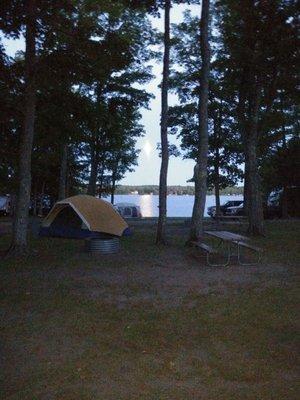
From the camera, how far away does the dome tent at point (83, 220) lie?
1773 centimetres

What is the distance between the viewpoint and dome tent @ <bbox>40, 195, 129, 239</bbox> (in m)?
17.7

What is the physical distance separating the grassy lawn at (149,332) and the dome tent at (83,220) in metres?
5.73

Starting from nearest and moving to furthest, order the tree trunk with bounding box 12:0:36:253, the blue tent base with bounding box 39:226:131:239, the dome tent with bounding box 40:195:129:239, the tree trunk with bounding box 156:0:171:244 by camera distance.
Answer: the tree trunk with bounding box 12:0:36:253 → the tree trunk with bounding box 156:0:171:244 → the dome tent with bounding box 40:195:129:239 → the blue tent base with bounding box 39:226:131:239

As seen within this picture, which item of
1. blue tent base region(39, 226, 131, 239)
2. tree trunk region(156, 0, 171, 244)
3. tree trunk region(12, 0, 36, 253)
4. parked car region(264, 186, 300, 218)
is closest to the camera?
tree trunk region(12, 0, 36, 253)

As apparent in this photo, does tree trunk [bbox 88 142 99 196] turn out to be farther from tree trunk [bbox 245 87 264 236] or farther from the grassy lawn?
the grassy lawn

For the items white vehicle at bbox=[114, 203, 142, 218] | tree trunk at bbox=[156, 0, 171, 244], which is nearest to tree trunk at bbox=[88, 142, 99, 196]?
white vehicle at bbox=[114, 203, 142, 218]

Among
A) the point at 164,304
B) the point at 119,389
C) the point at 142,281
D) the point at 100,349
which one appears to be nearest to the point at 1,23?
the point at 142,281

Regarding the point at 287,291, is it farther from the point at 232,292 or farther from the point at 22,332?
the point at 22,332

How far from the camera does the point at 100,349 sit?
5711 mm

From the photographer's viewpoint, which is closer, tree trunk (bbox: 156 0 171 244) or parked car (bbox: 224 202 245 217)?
tree trunk (bbox: 156 0 171 244)

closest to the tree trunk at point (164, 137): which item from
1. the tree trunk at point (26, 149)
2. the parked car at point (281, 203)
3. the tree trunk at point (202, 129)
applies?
the tree trunk at point (202, 129)

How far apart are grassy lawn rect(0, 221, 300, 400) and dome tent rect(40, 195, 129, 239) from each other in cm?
573

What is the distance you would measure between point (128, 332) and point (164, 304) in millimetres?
1737

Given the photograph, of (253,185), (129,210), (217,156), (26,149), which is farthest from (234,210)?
(26,149)
